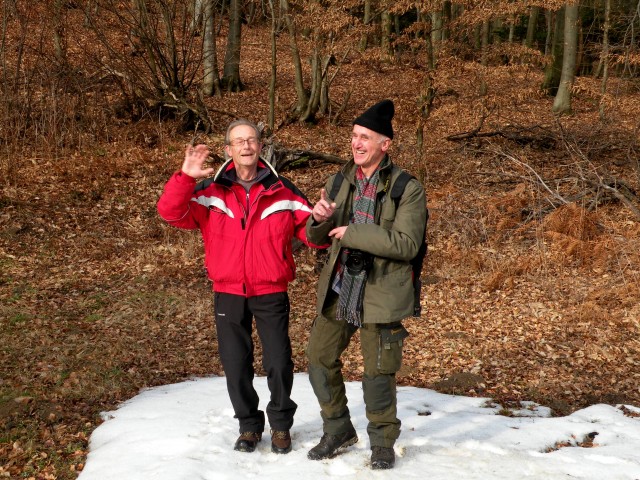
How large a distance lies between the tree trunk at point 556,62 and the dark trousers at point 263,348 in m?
16.0

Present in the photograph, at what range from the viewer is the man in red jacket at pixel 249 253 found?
3.96 m

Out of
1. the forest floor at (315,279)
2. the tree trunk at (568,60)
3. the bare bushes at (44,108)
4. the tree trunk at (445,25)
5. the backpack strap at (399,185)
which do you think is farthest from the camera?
the tree trunk at (568,60)

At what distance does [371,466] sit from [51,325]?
4.98 meters

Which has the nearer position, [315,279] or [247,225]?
[247,225]

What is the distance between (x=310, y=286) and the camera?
30.2ft

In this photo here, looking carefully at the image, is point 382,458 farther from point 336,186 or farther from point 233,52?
point 233,52

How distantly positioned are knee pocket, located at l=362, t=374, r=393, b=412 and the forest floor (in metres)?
2.10

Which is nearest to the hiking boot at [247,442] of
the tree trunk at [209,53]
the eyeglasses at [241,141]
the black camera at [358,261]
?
the black camera at [358,261]

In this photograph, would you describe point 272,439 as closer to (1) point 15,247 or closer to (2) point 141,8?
(1) point 15,247

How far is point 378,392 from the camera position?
3842 mm

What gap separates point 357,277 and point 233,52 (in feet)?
48.5

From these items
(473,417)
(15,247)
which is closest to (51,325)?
(15,247)

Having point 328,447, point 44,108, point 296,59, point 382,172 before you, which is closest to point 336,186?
point 382,172

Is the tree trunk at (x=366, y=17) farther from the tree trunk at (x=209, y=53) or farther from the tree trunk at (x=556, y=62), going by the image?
the tree trunk at (x=556, y=62)
